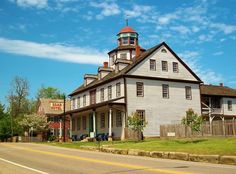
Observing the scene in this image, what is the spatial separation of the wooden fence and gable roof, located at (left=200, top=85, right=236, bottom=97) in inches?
623

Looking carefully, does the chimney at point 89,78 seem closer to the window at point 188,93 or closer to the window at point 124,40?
the window at point 124,40

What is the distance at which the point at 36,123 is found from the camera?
6406 centimetres

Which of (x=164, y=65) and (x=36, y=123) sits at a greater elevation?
(x=164, y=65)

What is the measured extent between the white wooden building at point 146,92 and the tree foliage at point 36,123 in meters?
21.4

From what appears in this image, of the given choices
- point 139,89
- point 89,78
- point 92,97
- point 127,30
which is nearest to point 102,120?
point 92,97

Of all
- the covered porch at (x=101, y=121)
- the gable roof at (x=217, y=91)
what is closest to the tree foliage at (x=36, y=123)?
the covered porch at (x=101, y=121)

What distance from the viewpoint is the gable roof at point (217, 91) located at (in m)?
49.7

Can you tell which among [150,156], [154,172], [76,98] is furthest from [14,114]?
[154,172]

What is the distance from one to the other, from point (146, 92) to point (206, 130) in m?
9.55

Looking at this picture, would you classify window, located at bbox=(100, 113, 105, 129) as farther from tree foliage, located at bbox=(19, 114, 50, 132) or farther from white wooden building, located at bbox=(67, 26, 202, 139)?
tree foliage, located at bbox=(19, 114, 50, 132)

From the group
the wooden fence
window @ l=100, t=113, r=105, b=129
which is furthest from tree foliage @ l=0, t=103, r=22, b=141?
the wooden fence

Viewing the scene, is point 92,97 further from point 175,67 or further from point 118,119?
point 175,67

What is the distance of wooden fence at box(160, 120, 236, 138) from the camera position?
2989 centimetres

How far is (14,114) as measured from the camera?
82438 mm
